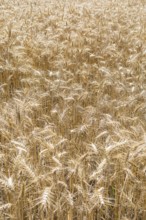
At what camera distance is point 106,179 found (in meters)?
1.78

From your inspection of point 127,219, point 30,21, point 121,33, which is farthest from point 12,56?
point 127,219

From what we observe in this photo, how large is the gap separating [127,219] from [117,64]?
2.39 m

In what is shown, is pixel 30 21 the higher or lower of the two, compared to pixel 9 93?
higher

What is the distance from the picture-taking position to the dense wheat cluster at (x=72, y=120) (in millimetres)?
1708

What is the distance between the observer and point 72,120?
266 cm

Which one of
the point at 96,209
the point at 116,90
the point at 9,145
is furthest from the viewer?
the point at 116,90

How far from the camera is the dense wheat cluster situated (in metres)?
1.71

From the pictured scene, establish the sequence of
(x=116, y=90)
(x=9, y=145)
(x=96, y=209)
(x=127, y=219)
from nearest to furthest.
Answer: (x=127, y=219) → (x=96, y=209) → (x=9, y=145) → (x=116, y=90)

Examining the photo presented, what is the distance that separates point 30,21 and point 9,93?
2141 millimetres

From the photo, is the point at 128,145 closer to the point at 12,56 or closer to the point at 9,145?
the point at 9,145

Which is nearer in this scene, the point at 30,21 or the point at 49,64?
the point at 49,64

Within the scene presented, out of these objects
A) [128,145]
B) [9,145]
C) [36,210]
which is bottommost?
[36,210]

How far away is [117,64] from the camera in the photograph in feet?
12.8

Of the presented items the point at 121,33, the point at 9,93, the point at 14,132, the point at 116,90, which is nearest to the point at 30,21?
the point at 121,33
